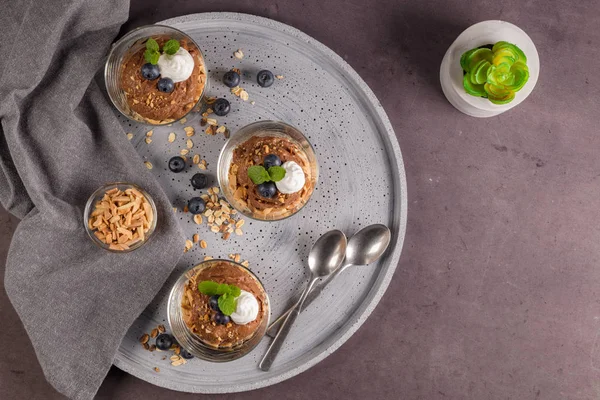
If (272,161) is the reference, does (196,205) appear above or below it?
below

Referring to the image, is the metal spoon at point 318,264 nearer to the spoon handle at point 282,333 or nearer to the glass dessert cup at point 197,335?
the spoon handle at point 282,333

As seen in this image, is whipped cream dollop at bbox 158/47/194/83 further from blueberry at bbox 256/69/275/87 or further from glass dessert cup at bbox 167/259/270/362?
glass dessert cup at bbox 167/259/270/362

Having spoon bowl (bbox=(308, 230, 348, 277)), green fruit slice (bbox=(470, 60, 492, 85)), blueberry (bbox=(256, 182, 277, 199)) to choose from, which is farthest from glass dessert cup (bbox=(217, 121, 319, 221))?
green fruit slice (bbox=(470, 60, 492, 85))

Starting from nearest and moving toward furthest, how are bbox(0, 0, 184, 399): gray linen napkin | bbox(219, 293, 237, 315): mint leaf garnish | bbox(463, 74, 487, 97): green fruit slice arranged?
1. bbox(219, 293, 237, 315): mint leaf garnish
2. bbox(0, 0, 184, 399): gray linen napkin
3. bbox(463, 74, 487, 97): green fruit slice

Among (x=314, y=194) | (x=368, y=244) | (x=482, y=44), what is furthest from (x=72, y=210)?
(x=482, y=44)

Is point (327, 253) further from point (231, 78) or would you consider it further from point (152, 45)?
point (152, 45)

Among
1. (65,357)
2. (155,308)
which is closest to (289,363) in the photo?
(155,308)

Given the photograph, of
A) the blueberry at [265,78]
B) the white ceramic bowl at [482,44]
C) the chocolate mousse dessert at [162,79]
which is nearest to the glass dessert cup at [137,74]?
the chocolate mousse dessert at [162,79]
